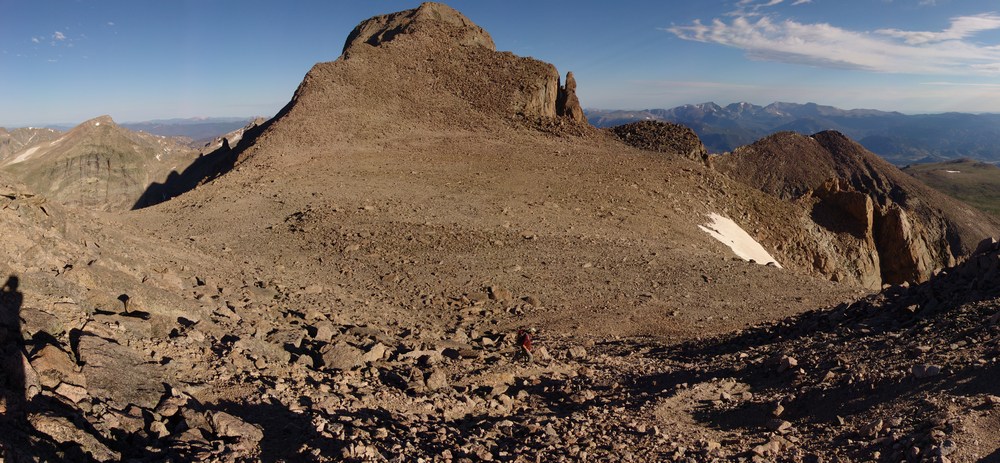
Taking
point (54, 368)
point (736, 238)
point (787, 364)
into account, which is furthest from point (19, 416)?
point (736, 238)

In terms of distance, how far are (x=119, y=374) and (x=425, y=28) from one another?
36.9m

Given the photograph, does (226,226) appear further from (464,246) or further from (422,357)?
(422,357)

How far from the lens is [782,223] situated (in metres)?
27.6

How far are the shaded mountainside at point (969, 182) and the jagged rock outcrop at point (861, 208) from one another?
67.7 meters

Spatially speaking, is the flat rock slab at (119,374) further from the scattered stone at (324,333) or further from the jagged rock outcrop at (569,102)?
the jagged rock outcrop at (569,102)

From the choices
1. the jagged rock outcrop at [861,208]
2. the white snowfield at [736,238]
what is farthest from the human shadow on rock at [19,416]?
the jagged rock outcrop at [861,208]

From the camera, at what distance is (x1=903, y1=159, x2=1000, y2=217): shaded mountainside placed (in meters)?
141

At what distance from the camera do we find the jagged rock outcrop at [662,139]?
31.1 m

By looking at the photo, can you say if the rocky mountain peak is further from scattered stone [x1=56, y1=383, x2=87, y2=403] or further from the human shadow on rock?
scattered stone [x1=56, y1=383, x2=87, y2=403]

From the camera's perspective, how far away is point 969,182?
161 metres

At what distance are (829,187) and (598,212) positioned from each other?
20.1 m

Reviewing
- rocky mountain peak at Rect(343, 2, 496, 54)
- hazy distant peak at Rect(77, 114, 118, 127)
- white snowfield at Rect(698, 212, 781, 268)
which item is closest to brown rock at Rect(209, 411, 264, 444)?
white snowfield at Rect(698, 212, 781, 268)

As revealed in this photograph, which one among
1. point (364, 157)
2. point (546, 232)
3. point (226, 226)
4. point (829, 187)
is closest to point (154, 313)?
point (226, 226)

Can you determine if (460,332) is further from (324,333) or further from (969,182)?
(969,182)
